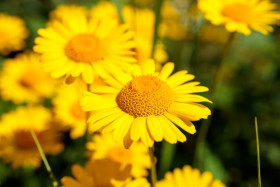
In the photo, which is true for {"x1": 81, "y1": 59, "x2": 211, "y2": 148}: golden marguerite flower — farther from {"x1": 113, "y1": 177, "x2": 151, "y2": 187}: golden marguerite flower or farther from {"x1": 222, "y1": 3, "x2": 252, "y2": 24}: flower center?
{"x1": 222, "y1": 3, "x2": 252, "y2": 24}: flower center

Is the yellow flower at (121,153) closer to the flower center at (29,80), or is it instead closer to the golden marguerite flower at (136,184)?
the golden marguerite flower at (136,184)

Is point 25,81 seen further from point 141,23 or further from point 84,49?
point 84,49

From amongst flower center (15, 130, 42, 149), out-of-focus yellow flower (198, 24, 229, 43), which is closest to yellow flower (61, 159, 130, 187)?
flower center (15, 130, 42, 149)

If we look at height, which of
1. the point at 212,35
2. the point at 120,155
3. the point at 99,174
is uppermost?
the point at 212,35

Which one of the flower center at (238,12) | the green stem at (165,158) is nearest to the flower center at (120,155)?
the green stem at (165,158)

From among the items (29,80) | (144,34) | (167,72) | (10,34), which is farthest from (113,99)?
(10,34)

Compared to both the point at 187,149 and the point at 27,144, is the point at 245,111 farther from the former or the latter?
the point at 27,144

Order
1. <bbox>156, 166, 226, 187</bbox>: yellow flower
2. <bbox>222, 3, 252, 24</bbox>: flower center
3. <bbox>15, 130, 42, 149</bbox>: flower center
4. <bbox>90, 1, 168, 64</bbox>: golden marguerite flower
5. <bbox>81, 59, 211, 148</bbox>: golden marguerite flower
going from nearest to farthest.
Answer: <bbox>81, 59, 211, 148</bbox>: golden marguerite flower
<bbox>156, 166, 226, 187</bbox>: yellow flower
<bbox>222, 3, 252, 24</bbox>: flower center
<bbox>15, 130, 42, 149</bbox>: flower center
<bbox>90, 1, 168, 64</bbox>: golden marguerite flower
